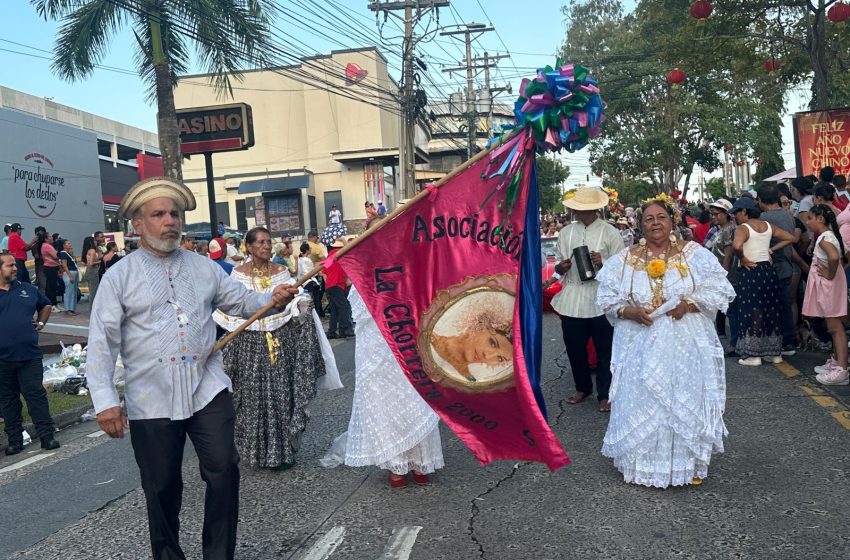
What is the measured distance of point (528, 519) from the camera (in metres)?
4.64

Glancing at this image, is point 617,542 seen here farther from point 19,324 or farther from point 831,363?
point 19,324

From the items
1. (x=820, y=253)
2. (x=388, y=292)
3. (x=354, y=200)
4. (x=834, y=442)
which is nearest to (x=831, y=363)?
(x=820, y=253)

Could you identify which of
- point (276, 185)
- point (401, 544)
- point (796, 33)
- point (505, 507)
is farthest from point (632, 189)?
point (401, 544)

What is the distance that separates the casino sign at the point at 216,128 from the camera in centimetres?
2155

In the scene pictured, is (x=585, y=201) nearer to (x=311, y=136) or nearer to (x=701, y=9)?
(x=701, y=9)

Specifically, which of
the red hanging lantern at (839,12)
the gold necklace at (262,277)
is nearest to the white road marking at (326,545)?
the gold necklace at (262,277)

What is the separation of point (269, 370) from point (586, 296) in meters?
2.79

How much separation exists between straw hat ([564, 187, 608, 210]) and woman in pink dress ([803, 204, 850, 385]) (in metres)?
2.18

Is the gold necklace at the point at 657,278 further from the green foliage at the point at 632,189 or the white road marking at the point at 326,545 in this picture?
the green foliage at the point at 632,189

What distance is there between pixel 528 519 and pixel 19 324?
16.6 feet

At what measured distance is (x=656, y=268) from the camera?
16.9 feet

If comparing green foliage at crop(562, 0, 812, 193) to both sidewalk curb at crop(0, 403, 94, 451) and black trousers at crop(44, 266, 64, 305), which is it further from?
sidewalk curb at crop(0, 403, 94, 451)

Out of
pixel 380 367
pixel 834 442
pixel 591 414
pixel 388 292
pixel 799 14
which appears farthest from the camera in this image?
pixel 799 14

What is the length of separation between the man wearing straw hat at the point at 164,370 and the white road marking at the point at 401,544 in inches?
32.1
